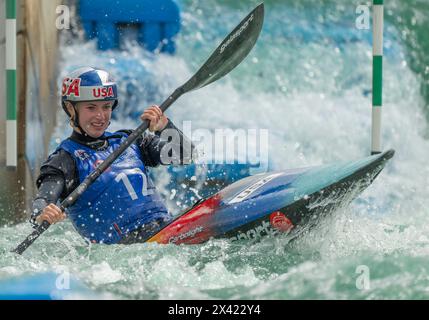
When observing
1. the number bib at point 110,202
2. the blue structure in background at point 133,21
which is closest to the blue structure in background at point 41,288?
the number bib at point 110,202

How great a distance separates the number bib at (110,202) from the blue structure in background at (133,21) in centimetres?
239

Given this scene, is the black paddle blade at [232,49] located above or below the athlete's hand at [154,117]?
above

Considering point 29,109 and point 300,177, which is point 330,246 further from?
point 29,109

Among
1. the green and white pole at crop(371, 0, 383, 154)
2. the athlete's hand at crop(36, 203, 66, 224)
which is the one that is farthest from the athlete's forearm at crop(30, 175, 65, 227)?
the green and white pole at crop(371, 0, 383, 154)

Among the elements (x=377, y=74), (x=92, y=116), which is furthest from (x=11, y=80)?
(x=377, y=74)

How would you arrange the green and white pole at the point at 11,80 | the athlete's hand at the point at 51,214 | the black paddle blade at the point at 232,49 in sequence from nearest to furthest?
the athlete's hand at the point at 51,214
the black paddle blade at the point at 232,49
the green and white pole at the point at 11,80

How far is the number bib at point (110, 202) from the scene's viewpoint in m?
4.16

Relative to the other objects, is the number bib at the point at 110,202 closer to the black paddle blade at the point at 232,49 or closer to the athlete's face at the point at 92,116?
the athlete's face at the point at 92,116

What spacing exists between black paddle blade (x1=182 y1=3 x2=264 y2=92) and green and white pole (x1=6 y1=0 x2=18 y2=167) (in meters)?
1.02

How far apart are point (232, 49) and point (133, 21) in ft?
6.06

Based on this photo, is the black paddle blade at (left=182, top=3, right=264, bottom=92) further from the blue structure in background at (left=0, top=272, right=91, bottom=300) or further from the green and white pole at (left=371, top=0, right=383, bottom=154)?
the blue structure in background at (left=0, top=272, right=91, bottom=300)

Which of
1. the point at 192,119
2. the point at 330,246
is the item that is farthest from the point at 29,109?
the point at 330,246

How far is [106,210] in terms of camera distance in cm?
417

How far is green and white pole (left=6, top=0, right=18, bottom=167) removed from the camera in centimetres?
495
